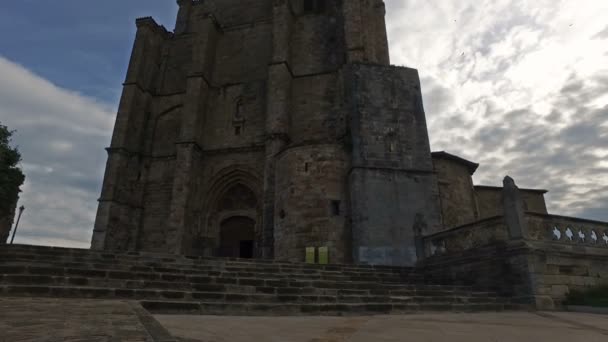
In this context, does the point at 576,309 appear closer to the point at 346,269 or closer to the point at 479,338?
the point at 346,269

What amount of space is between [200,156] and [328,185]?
8154mm

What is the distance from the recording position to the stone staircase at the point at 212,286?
15.0 feet

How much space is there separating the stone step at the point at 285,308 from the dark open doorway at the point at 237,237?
1288 cm

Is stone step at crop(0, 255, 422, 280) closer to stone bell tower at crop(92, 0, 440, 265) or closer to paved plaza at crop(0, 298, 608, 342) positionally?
stone bell tower at crop(92, 0, 440, 265)

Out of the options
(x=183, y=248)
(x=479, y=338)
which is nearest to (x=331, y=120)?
(x=183, y=248)

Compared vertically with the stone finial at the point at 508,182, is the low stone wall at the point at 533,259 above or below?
below

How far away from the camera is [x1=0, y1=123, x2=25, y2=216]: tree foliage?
36.4ft

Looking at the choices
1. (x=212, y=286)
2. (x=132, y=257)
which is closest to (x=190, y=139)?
(x=132, y=257)

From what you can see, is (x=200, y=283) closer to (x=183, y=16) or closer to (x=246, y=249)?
(x=246, y=249)

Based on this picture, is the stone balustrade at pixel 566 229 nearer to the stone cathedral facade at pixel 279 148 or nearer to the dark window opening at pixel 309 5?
the stone cathedral facade at pixel 279 148

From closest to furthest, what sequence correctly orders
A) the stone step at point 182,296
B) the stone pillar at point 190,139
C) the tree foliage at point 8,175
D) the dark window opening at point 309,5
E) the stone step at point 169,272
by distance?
the stone step at point 182,296, the stone step at point 169,272, the tree foliage at point 8,175, the stone pillar at point 190,139, the dark window opening at point 309,5

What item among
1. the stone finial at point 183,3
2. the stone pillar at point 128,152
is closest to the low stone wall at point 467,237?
the stone pillar at point 128,152

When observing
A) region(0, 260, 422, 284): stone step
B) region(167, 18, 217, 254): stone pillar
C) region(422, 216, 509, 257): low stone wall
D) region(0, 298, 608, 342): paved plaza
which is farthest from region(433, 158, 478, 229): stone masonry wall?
region(0, 298, 608, 342): paved plaza

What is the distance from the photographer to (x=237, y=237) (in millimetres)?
17719
